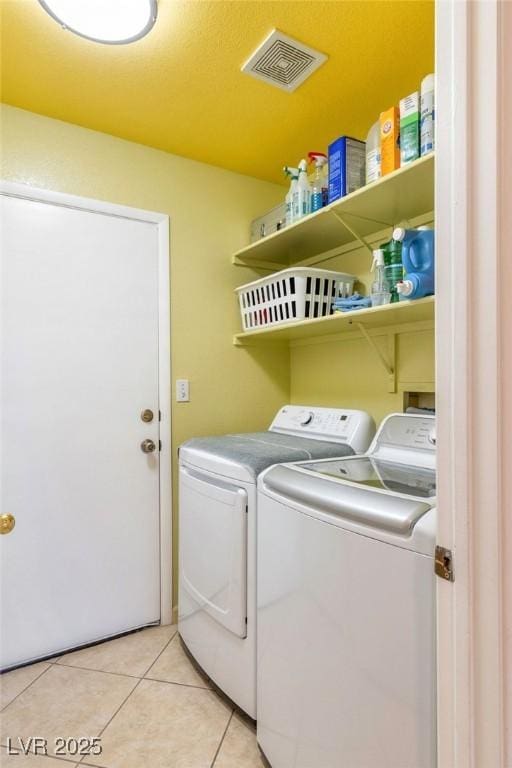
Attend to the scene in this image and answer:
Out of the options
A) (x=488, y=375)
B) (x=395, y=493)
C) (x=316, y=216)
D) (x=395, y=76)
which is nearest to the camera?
(x=488, y=375)

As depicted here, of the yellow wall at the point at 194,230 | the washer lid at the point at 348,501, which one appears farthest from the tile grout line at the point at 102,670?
the washer lid at the point at 348,501

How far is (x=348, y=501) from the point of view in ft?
3.22

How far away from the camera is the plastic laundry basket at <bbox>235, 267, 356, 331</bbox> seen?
6.09ft

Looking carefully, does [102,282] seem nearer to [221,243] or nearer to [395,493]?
[221,243]

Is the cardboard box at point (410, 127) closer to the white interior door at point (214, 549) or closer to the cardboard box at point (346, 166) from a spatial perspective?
the cardboard box at point (346, 166)

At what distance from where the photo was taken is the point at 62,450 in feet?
6.15

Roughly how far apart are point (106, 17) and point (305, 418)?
1640 millimetres

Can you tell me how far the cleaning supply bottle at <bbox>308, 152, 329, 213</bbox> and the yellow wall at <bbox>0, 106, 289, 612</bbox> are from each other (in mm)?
636

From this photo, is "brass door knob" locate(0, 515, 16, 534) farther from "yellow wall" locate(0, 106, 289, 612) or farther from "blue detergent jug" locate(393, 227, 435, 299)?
"blue detergent jug" locate(393, 227, 435, 299)

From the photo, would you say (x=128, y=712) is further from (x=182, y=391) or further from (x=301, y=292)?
(x=301, y=292)

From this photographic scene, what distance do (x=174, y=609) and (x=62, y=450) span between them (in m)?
A: 0.99

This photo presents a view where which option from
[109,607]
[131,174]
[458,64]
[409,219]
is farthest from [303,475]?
[131,174]

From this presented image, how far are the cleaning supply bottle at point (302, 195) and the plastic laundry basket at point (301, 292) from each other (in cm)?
25

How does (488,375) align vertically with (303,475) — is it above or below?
above
